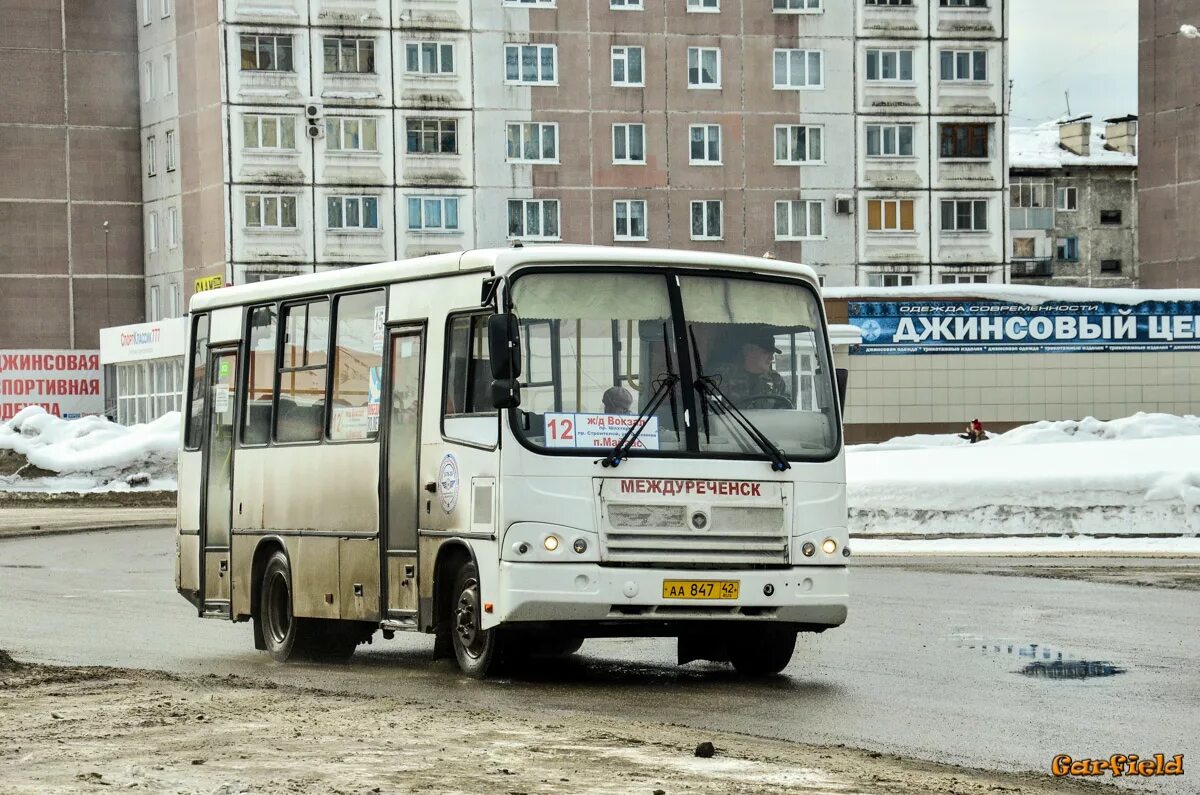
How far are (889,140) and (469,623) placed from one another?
7290 cm

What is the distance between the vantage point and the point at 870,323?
199 ft

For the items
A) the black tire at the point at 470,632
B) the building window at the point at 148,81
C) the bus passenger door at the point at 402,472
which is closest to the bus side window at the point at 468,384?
the bus passenger door at the point at 402,472

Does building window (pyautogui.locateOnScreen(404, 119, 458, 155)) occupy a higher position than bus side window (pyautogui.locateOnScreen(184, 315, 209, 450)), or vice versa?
building window (pyautogui.locateOnScreen(404, 119, 458, 155))

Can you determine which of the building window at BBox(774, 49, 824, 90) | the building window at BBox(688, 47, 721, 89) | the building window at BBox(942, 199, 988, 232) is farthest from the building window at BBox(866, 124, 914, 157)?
the building window at BBox(688, 47, 721, 89)

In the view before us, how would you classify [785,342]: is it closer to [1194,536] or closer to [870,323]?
[1194,536]

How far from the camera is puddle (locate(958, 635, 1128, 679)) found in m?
13.9

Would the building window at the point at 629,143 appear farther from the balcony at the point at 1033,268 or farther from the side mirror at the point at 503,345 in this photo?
the side mirror at the point at 503,345

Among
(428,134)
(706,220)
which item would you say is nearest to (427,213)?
(428,134)

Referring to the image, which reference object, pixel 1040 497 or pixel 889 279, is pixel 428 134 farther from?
pixel 1040 497

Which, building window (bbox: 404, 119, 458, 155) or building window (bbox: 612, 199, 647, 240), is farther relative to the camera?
building window (bbox: 612, 199, 647, 240)

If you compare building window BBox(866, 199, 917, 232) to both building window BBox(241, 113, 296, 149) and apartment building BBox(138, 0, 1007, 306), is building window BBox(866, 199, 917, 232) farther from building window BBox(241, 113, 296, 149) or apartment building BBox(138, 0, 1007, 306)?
building window BBox(241, 113, 296, 149)

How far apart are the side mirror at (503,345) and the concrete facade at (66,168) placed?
249 feet

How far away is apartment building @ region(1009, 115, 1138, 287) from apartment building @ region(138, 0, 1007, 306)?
3389 cm

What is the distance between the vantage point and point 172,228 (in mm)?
85000
